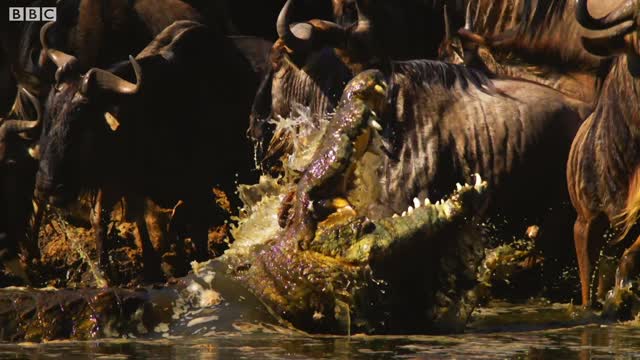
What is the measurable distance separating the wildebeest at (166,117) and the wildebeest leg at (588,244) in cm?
407

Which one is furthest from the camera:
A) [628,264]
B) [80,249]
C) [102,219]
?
[102,219]

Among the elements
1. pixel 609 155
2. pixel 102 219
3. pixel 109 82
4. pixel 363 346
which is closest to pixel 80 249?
pixel 102 219

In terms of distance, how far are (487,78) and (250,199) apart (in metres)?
3.19

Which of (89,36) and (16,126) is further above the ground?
(89,36)

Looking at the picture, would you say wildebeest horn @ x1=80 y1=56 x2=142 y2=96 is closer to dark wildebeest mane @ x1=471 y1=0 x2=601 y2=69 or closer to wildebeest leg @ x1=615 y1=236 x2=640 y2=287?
dark wildebeest mane @ x1=471 y1=0 x2=601 y2=69

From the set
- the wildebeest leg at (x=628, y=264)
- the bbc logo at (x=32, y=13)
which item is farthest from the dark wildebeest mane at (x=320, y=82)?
the bbc logo at (x=32, y=13)

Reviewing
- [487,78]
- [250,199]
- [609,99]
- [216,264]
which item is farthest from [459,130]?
[216,264]

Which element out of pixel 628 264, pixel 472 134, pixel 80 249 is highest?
pixel 472 134

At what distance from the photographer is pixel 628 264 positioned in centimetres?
997

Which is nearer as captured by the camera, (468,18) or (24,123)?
(468,18)

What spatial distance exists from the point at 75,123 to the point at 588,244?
4.51 meters

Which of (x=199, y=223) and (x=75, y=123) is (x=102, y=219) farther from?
(x=75, y=123)

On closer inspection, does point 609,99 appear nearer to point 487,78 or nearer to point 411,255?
point 487,78

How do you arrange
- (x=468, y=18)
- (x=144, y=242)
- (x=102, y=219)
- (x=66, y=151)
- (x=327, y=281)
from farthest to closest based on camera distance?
(x=144, y=242) → (x=102, y=219) → (x=66, y=151) → (x=468, y=18) → (x=327, y=281)
